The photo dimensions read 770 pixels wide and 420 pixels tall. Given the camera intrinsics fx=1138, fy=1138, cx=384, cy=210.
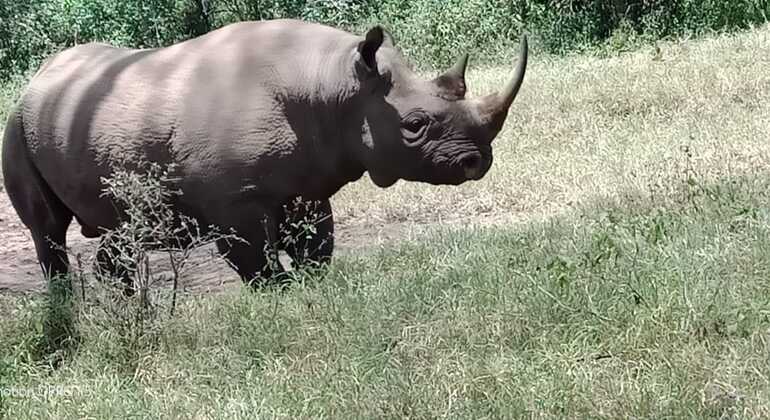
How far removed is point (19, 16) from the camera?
57.5 feet

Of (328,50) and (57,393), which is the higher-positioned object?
(328,50)

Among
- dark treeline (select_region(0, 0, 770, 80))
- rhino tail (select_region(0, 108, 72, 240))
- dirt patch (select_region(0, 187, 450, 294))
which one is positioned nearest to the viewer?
rhino tail (select_region(0, 108, 72, 240))

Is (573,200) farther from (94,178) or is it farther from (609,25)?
(609,25)

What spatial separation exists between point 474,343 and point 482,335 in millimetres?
79

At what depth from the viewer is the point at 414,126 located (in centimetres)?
579

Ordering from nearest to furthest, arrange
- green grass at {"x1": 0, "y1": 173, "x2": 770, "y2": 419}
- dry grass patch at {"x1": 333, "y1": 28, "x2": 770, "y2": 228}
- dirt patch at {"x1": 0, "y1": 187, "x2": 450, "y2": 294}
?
green grass at {"x1": 0, "y1": 173, "x2": 770, "y2": 419}
dirt patch at {"x1": 0, "y1": 187, "x2": 450, "y2": 294}
dry grass patch at {"x1": 333, "y1": 28, "x2": 770, "y2": 228}

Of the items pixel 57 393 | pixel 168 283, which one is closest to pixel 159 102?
pixel 168 283

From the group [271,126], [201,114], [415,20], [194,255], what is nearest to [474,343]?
[271,126]

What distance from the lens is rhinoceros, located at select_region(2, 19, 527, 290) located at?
5.77 m

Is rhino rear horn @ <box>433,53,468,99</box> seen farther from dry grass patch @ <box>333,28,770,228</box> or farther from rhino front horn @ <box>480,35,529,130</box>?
dry grass patch @ <box>333,28,770,228</box>

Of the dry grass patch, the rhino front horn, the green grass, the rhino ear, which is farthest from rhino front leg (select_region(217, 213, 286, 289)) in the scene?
the dry grass patch

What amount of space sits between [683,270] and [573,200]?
3567 mm

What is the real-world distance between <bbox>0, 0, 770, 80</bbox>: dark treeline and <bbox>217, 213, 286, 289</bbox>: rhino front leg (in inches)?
406

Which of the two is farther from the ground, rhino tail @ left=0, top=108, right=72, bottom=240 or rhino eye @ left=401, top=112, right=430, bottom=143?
rhino eye @ left=401, top=112, right=430, bottom=143
